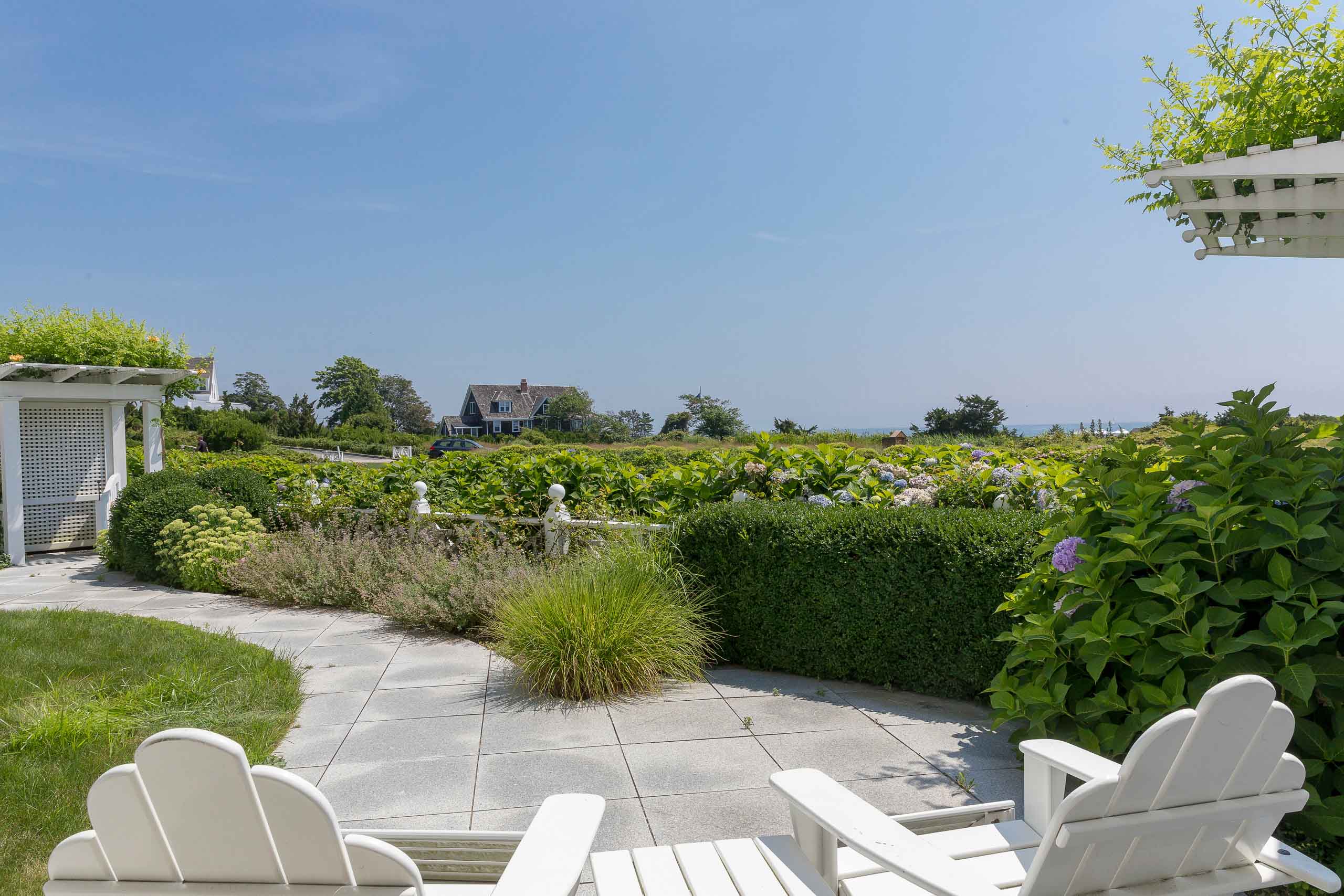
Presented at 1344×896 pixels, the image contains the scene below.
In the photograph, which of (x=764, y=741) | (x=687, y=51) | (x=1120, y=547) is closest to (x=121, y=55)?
(x=687, y=51)

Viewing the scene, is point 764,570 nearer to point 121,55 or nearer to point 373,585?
point 373,585

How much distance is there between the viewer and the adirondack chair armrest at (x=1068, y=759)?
5.55 ft

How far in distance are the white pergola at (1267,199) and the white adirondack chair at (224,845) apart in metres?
5.28

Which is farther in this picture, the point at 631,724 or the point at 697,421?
the point at 697,421

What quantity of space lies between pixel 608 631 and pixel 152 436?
415 inches

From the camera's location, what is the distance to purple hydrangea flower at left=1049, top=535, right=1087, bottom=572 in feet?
9.29

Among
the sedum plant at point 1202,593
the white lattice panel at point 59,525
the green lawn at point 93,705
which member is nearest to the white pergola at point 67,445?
the white lattice panel at point 59,525

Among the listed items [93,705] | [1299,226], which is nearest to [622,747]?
[93,705]

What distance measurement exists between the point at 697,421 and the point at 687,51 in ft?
136

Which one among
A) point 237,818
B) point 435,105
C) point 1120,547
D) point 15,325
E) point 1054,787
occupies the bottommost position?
point 1054,787

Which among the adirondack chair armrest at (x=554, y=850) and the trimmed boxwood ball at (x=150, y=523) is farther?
the trimmed boxwood ball at (x=150, y=523)

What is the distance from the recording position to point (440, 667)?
4746mm

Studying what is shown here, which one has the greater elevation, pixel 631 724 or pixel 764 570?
pixel 764 570

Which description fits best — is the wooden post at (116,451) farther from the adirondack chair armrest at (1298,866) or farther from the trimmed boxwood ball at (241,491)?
the adirondack chair armrest at (1298,866)
